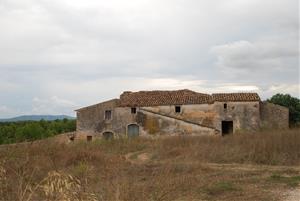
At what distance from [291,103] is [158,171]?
108ft

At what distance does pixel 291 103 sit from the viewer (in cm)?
4162

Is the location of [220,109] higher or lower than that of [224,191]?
higher

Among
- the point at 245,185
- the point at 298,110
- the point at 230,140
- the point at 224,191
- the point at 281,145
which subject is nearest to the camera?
the point at 224,191

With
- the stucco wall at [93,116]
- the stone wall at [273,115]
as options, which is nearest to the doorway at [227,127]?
the stone wall at [273,115]

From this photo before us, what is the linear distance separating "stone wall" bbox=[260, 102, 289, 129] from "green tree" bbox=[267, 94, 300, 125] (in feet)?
24.1

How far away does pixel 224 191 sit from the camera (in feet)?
33.4

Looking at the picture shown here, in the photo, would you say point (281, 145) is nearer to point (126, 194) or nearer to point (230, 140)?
point (230, 140)

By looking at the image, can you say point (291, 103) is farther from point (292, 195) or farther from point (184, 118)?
point (292, 195)

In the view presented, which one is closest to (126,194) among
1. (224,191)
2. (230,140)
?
(224,191)

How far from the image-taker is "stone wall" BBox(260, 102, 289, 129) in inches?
1302

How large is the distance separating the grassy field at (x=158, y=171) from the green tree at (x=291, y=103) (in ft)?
68.7

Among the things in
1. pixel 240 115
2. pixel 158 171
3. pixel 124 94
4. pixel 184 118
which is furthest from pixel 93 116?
pixel 158 171

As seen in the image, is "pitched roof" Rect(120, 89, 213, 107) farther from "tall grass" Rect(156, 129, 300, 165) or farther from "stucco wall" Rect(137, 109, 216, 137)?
"tall grass" Rect(156, 129, 300, 165)

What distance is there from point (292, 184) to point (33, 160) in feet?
22.7
